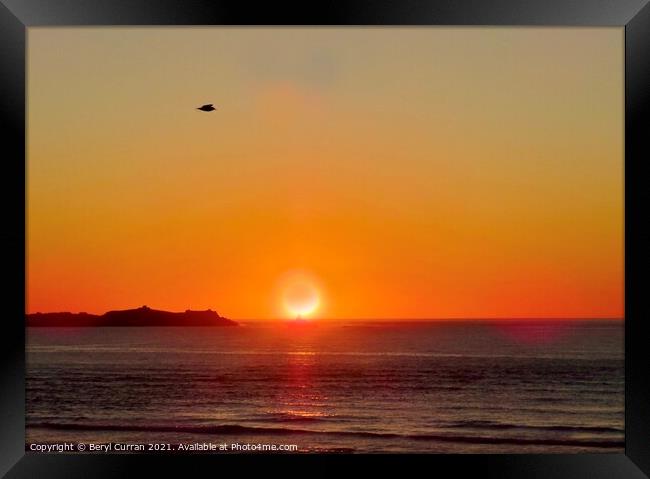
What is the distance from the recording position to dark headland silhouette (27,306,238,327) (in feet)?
91.3

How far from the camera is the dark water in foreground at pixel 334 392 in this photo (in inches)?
579

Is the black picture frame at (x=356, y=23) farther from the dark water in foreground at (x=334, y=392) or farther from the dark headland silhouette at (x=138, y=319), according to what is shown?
the dark headland silhouette at (x=138, y=319)

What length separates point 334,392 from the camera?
814 inches

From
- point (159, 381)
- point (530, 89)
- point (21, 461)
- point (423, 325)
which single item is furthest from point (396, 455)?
point (423, 325)

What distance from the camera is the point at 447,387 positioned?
68.2ft

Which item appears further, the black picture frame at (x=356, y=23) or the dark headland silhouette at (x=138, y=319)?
the dark headland silhouette at (x=138, y=319)

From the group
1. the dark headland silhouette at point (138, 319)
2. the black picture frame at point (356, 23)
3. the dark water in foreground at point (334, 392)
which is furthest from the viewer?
the dark headland silhouette at point (138, 319)

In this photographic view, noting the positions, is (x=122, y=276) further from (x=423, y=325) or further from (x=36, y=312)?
(x=423, y=325)

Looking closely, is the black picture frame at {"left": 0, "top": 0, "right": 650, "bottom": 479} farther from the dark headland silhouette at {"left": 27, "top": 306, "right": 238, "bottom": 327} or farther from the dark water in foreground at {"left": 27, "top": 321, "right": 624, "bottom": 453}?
the dark headland silhouette at {"left": 27, "top": 306, "right": 238, "bottom": 327}

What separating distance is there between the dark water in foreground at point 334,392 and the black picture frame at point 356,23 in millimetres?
9691

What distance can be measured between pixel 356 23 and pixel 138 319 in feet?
90.6

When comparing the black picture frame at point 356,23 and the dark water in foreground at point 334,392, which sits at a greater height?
the black picture frame at point 356,23

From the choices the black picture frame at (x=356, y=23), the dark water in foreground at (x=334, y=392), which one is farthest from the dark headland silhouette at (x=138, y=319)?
the black picture frame at (x=356, y=23)

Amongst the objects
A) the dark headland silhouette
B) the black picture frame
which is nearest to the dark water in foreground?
the dark headland silhouette
